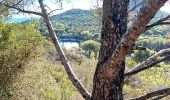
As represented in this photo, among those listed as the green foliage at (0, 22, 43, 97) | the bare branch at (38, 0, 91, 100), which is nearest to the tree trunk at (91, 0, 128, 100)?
the bare branch at (38, 0, 91, 100)

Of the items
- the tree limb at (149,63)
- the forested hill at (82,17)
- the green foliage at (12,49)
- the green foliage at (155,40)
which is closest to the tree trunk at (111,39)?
the tree limb at (149,63)

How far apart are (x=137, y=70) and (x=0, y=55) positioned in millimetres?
7906

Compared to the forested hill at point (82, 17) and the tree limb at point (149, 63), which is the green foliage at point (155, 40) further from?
the forested hill at point (82, 17)

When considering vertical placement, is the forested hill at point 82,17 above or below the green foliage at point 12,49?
above

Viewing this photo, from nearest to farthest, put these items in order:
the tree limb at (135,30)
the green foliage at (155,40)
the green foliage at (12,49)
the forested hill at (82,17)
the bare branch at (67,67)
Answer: the tree limb at (135,30), the bare branch at (67,67), the green foliage at (155,40), the forested hill at (82,17), the green foliage at (12,49)

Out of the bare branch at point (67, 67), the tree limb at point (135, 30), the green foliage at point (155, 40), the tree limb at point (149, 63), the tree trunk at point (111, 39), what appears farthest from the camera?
the green foliage at point (155, 40)

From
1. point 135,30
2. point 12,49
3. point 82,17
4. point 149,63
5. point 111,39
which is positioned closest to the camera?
point 135,30

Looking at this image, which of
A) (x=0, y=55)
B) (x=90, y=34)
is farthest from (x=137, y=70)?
(x=0, y=55)

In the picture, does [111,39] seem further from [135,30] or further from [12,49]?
[12,49]

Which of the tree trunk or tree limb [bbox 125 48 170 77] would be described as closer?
the tree trunk

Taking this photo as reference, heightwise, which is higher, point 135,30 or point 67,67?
point 135,30

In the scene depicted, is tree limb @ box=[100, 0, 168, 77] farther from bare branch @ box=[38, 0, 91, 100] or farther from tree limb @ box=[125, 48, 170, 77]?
bare branch @ box=[38, 0, 91, 100]

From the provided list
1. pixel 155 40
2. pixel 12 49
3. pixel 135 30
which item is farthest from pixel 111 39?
pixel 12 49

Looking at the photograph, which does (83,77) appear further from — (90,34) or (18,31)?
(90,34)
